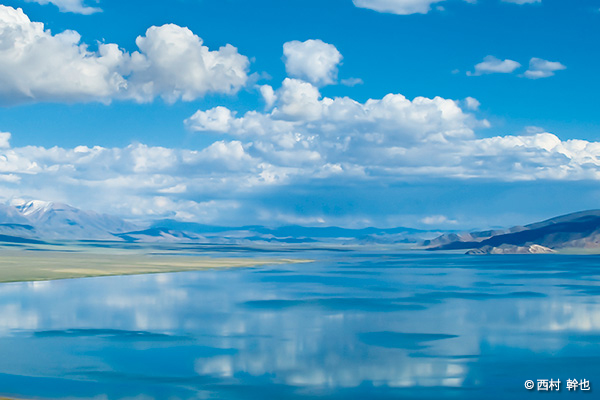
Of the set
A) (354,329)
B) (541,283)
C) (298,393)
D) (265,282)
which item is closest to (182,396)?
(298,393)

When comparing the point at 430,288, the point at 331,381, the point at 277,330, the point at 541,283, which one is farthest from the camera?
the point at 541,283

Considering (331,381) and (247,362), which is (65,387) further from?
(331,381)

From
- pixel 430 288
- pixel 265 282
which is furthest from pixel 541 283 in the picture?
pixel 265 282

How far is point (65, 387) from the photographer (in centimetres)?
2480

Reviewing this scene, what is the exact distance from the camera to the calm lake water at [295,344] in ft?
82.4

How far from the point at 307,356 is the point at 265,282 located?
50.2 metres

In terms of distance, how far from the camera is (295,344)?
34.3 metres

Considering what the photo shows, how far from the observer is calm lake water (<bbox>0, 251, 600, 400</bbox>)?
25.1 metres

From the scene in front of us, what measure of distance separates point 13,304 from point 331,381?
35.5m

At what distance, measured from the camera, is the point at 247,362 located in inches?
1163

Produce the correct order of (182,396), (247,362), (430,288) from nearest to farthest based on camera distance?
(182,396) → (247,362) → (430,288)

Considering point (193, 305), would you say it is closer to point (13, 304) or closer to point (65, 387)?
point (13, 304)

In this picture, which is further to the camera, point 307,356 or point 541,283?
point 541,283

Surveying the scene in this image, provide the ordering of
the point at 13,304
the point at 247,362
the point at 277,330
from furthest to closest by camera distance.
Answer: the point at 13,304, the point at 277,330, the point at 247,362
